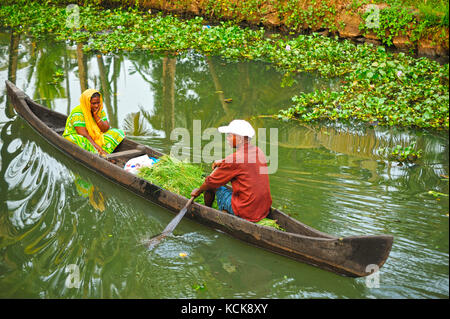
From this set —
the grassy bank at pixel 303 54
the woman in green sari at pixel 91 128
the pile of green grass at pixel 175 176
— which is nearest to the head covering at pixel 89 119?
the woman in green sari at pixel 91 128

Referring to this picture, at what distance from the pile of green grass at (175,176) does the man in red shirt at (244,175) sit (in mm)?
569

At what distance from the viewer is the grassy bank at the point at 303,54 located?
630 centimetres

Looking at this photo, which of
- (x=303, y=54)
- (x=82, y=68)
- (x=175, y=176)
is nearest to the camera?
(x=175, y=176)

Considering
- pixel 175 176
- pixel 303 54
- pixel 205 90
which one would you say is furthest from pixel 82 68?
pixel 175 176

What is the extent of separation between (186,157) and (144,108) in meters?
2.15

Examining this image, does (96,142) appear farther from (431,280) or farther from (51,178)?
(431,280)

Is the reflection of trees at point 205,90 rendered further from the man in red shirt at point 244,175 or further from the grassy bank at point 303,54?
the man in red shirt at point 244,175

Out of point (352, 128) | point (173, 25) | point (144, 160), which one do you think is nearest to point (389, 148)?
point (352, 128)

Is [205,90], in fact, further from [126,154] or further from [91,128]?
[126,154]

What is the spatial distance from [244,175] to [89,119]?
8.67 ft

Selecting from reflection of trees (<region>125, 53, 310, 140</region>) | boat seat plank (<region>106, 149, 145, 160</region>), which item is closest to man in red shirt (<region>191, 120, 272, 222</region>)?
boat seat plank (<region>106, 149, 145, 160</region>)

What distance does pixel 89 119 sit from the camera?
5570 millimetres

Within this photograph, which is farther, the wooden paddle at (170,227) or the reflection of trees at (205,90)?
the reflection of trees at (205,90)
